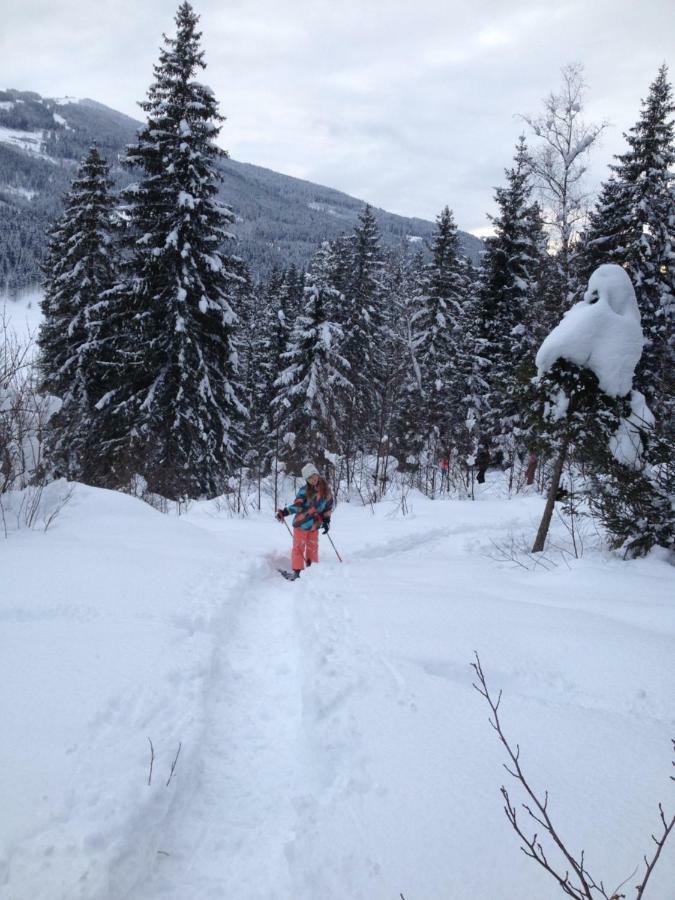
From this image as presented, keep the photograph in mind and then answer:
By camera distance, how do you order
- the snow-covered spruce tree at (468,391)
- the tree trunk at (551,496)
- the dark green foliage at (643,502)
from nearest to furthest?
the dark green foliage at (643,502) < the tree trunk at (551,496) < the snow-covered spruce tree at (468,391)

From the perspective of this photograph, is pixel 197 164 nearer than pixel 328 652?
No

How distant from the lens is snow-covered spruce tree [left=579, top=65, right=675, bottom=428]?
623 inches

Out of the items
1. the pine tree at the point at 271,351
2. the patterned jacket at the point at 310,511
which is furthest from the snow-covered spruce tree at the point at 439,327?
the patterned jacket at the point at 310,511

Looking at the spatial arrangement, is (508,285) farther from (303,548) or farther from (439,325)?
(303,548)

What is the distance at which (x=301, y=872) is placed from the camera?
2436 mm

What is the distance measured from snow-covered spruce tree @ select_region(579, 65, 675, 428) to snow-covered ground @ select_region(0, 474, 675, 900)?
1310cm

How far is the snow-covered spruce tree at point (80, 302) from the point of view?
16703mm

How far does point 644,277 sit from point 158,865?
19389mm

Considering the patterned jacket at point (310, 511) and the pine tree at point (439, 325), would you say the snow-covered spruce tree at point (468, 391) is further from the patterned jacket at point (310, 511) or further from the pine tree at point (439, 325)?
the patterned jacket at point (310, 511)

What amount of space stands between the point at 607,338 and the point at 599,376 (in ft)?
1.90

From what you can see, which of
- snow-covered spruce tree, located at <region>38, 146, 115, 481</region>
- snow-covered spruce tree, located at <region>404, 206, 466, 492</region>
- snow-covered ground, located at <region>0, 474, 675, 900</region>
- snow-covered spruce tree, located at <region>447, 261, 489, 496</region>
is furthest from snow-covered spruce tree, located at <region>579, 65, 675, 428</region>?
snow-covered spruce tree, located at <region>38, 146, 115, 481</region>

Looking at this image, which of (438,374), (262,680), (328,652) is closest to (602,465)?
(328,652)

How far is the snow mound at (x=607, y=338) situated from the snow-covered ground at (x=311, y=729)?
3019 millimetres

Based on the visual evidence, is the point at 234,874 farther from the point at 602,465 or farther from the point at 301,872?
the point at 602,465
